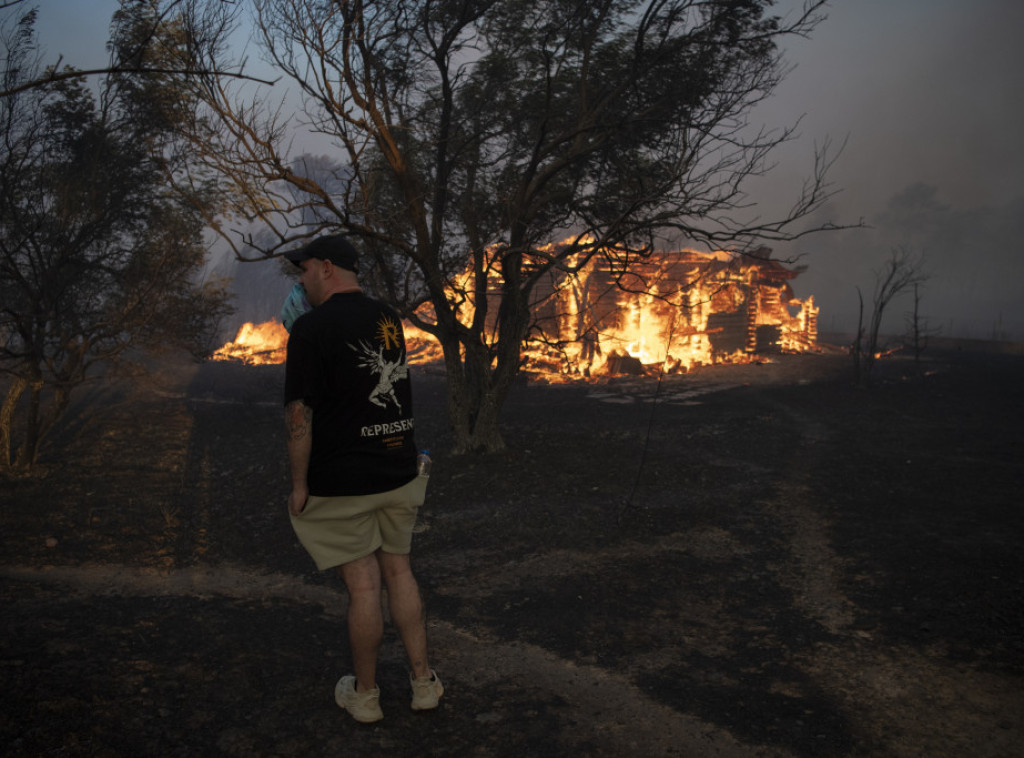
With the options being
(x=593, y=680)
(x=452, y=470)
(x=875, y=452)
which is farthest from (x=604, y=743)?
(x=875, y=452)

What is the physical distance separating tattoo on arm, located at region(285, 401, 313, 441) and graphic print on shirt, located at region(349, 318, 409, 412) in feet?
0.89

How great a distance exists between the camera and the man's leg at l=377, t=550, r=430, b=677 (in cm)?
283

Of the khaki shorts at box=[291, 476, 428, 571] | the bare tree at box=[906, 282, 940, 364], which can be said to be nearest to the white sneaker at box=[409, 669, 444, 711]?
the khaki shorts at box=[291, 476, 428, 571]

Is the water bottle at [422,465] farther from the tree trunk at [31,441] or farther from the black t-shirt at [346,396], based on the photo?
the tree trunk at [31,441]

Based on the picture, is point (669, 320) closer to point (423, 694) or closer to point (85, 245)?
point (85, 245)

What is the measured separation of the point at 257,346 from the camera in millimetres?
35906

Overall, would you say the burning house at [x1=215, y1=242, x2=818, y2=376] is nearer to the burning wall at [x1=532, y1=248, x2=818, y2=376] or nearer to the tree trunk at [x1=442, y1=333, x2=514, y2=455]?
the burning wall at [x1=532, y1=248, x2=818, y2=376]

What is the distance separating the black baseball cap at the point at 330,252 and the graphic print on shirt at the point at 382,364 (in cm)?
32

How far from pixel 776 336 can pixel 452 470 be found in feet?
78.0

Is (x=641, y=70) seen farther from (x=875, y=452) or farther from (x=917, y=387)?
(x=917, y=387)

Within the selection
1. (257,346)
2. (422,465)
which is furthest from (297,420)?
(257,346)

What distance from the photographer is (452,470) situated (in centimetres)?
852

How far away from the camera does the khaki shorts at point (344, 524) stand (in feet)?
8.80

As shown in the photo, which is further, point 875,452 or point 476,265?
point 875,452
